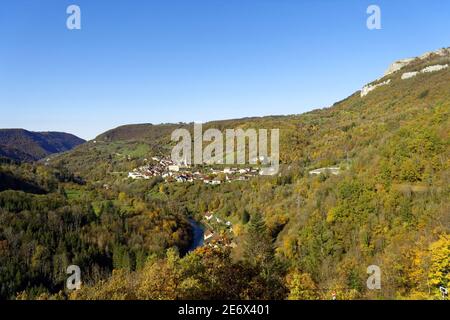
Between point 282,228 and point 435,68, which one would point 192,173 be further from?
point 435,68

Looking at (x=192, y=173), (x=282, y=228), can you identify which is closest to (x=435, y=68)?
(x=192, y=173)

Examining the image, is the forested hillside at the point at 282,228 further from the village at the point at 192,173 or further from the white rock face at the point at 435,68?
the white rock face at the point at 435,68

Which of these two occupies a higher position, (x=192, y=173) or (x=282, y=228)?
(x=192, y=173)

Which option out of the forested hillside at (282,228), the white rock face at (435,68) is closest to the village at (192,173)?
the forested hillside at (282,228)

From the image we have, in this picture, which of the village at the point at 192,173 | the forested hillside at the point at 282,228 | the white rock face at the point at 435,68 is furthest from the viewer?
the white rock face at the point at 435,68

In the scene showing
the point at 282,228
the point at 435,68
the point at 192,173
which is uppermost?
the point at 435,68
